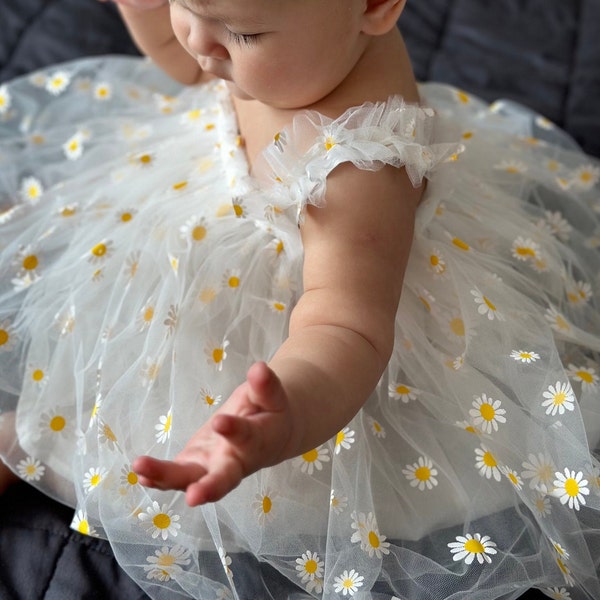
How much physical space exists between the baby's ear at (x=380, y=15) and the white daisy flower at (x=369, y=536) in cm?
45

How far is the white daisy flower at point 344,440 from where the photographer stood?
0.80 m

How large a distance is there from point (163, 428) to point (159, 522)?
9 centimetres

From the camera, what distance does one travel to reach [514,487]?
2.63ft

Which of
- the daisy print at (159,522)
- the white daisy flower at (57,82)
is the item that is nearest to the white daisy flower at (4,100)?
the white daisy flower at (57,82)

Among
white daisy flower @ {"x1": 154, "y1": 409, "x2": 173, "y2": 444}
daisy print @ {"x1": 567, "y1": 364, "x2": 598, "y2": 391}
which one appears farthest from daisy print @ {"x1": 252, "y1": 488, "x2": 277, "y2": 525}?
daisy print @ {"x1": 567, "y1": 364, "x2": 598, "y2": 391}

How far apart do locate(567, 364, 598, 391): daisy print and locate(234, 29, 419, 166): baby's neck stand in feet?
1.07

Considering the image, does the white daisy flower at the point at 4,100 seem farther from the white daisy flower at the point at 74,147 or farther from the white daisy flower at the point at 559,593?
the white daisy flower at the point at 559,593

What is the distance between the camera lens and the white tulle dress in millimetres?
787

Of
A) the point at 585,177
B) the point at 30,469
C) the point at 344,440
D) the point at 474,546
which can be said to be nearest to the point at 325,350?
the point at 344,440

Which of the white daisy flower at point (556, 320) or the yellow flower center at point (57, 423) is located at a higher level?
the white daisy flower at point (556, 320)

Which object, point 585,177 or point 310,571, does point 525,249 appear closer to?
point 585,177

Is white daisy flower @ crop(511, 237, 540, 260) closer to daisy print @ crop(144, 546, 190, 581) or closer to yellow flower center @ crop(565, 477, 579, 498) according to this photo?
yellow flower center @ crop(565, 477, 579, 498)

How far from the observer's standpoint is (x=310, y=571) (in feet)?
2.58

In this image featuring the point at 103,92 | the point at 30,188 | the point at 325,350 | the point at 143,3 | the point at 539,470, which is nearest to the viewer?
the point at 325,350
